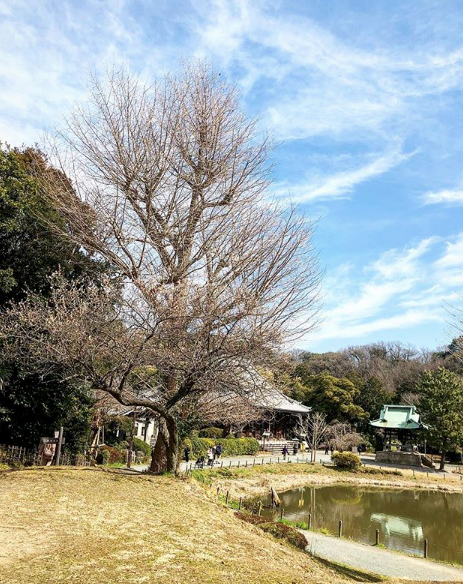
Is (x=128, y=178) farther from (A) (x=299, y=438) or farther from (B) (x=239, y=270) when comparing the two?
(A) (x=299, y=438)

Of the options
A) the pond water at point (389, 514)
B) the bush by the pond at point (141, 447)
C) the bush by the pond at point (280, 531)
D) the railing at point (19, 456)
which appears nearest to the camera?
the bush by the pond at point (280, 531)

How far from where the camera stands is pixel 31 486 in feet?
29.5

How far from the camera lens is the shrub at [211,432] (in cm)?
2939

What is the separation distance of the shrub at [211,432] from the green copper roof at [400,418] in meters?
13.8

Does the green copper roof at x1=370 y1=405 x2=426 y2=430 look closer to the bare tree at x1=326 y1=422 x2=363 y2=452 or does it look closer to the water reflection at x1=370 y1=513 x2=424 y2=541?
the bare tree at x1=326 y1=422 x2=363 y2=452

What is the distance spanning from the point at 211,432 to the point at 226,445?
205 cm

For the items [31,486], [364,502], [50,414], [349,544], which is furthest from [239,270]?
[364,502]

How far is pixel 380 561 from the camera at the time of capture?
1106 centimetres

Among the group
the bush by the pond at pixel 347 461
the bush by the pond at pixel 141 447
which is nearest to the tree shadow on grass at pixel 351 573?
the bush by the pond at pixel 141 447

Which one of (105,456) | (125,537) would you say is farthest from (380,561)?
(105,456)

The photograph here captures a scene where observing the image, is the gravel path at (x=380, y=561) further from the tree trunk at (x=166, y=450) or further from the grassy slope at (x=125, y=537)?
the tree trunk at (x=166, y=450)

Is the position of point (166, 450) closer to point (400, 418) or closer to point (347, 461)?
point (347, 461)

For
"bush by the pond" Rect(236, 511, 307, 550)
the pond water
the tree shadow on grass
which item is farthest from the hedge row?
the tree shadow on grass

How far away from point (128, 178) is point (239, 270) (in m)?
4.01
